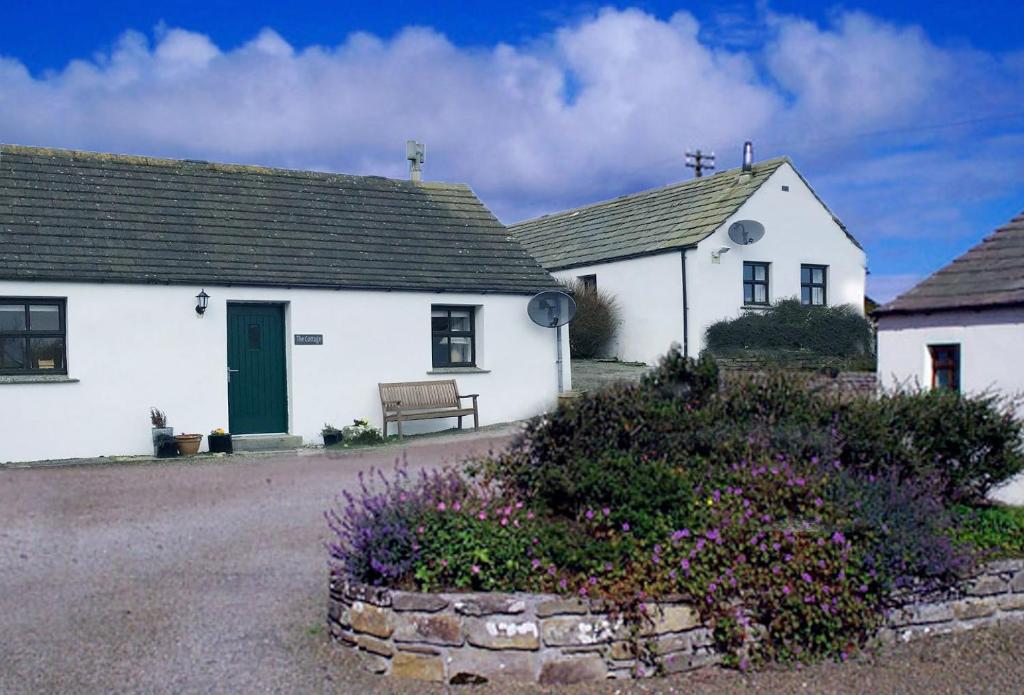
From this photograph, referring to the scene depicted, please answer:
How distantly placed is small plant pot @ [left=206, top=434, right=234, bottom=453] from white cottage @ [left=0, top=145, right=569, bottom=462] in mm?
437

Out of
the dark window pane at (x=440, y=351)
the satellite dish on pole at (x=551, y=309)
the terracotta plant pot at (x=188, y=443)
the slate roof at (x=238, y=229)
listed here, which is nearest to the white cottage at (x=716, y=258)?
the satellite dish on pole at (x=551, y=309)

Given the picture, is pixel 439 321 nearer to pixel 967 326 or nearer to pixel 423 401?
pixel 423 401

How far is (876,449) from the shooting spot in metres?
7.56

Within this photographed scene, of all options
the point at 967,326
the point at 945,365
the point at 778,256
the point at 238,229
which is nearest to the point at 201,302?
the point at 238,229

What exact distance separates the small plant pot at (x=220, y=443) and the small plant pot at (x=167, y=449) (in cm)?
64

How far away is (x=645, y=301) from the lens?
88.7 feet

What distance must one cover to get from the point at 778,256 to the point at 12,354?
1832cm

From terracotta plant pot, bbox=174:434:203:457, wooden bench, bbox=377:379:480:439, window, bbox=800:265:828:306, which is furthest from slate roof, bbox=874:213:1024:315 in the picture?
window, bbox=800:265:828:306

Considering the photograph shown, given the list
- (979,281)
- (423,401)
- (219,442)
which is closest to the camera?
(979,281)

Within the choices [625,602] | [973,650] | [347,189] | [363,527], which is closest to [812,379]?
[973,650]

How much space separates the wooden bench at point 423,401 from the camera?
17.8 m

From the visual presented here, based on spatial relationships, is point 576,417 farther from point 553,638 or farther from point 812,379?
point 812,379

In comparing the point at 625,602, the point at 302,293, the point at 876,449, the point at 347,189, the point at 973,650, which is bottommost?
the point at 973,650

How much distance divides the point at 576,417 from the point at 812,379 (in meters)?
2.54
